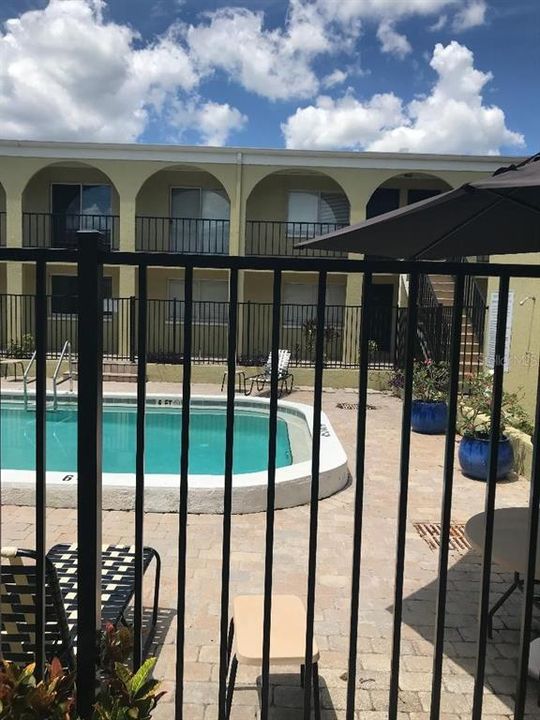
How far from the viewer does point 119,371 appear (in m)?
15.9

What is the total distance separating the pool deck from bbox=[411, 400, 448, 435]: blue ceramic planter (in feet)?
9.28

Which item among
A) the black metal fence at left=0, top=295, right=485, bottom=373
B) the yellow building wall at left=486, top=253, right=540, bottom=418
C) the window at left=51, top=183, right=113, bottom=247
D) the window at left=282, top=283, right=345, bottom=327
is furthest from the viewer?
the window at left=51, top=183, right=113, bottom=247

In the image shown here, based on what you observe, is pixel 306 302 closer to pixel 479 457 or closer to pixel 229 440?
pixel 479 457

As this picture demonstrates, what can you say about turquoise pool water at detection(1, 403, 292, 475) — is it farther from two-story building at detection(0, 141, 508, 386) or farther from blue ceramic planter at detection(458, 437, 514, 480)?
two-story building at detection(0, 141, 508, 386)

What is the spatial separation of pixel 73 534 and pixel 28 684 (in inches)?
142

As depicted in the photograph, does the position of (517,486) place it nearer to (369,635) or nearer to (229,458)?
(369,635)

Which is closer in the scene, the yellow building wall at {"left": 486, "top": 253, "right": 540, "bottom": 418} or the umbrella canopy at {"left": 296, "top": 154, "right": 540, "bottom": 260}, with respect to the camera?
the umbrella canopy at {"left": 296, "top": 154, "right": 540, "bottom": 260}

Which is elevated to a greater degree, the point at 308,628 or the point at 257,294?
the point at 257,294

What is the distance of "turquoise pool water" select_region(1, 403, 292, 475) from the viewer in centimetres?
931

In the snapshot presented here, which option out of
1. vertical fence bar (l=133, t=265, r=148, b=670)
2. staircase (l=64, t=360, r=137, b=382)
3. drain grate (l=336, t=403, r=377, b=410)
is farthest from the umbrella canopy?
staircase (l=64, t=360, r=137, b=382)

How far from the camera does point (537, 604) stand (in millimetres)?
3605

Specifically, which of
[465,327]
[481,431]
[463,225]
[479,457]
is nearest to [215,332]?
[465,327]

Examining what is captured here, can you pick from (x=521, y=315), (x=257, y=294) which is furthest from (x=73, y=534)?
(x=257, y=294)

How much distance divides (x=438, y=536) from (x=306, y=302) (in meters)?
14.4
